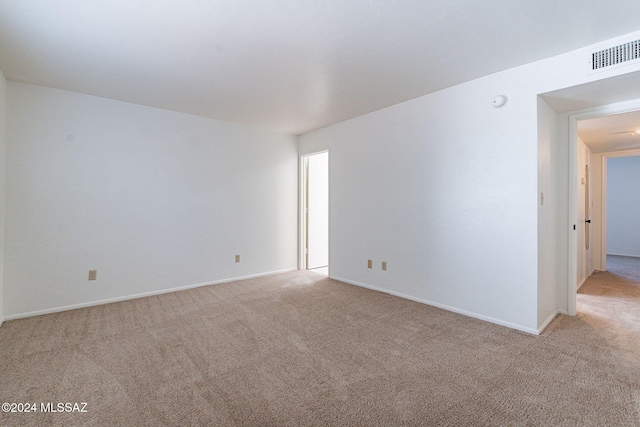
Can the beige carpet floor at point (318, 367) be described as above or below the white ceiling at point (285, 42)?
below

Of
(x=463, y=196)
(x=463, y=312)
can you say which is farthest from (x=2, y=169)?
(x=463, y=312)

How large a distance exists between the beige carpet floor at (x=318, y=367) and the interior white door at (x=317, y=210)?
2.16m

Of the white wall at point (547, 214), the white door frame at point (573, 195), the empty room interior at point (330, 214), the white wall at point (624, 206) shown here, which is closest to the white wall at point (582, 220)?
the empty room interior at point (330, 214)

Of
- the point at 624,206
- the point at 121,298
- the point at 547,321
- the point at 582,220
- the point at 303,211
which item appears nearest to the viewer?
the point at 547,321

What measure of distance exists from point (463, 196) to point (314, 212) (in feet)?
9.38

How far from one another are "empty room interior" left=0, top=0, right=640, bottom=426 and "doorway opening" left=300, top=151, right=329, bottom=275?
64 centimetres

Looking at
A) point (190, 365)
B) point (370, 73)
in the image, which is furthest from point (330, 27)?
point (190, 365)

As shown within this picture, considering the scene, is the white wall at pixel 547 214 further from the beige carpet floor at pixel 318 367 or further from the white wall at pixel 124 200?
the white wall at pixel 124 200

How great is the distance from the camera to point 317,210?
214 inches

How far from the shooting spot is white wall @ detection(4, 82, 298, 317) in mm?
2977

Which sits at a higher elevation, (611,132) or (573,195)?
(611,132)

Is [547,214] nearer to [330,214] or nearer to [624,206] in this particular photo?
[330,214]

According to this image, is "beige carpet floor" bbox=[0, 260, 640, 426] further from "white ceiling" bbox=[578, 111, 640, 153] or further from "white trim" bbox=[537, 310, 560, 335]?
"white ceiling" bbox=[578, 111, 640, 153]

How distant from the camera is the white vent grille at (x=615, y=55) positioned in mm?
2072
